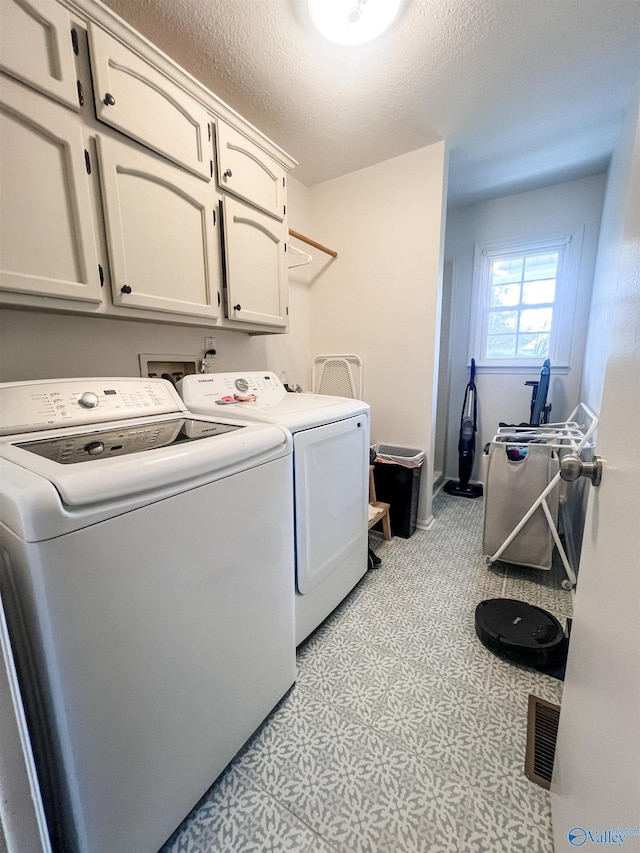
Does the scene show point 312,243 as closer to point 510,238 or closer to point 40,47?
point 40,47

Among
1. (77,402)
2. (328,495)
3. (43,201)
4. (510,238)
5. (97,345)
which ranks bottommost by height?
(328,495)

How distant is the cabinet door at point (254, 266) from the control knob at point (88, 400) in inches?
30.2

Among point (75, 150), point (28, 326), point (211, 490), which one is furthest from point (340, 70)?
point (211, 490)

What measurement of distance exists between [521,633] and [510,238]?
3.12m

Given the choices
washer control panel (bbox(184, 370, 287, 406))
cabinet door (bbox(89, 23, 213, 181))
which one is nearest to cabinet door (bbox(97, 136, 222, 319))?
cabinet door (bbox(89, 23, 213, 181))

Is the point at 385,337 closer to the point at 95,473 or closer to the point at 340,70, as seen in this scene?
the point at 340,70

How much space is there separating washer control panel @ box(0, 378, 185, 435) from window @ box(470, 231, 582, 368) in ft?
9.74

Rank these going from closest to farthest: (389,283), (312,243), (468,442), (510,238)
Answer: (312,243) → (389,283) → (510,238) → (468,442)

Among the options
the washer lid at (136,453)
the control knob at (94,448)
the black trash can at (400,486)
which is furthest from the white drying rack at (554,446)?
the control knob at (94,448)

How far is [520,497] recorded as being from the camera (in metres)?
1.98

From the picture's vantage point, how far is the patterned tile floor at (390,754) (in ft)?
3.04

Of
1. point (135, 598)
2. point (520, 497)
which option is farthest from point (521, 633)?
point (135, 598)

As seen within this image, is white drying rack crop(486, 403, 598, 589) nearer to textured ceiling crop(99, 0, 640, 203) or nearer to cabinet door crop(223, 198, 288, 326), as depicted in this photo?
cabinet door crop(223, 198, 288, 326)

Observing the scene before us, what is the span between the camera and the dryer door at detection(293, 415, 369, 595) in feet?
4.48
